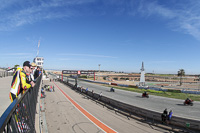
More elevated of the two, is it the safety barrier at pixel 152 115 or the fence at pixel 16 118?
the fence at pixel 16 118

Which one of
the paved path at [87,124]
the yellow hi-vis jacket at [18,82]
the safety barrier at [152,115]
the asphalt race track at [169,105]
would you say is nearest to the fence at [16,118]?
the yellow hi-vis jacket at [18,82]

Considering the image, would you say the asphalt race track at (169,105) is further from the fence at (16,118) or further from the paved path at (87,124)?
the fence at (16,118)

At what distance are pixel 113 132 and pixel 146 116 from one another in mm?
4820

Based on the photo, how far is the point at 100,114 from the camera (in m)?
16.6

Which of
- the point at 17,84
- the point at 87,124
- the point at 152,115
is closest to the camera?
the point at 17,84

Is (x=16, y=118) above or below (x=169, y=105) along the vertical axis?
above

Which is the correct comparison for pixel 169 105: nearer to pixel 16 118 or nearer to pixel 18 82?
pixel 18 82

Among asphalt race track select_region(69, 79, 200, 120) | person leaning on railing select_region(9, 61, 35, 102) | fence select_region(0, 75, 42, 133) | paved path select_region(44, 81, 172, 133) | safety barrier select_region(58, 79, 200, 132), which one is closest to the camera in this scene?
fence select_region(0, 75, 42, 133)

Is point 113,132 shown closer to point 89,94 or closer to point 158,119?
point 158,119

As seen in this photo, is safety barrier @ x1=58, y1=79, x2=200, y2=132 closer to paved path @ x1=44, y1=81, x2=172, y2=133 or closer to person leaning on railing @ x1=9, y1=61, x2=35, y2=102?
paved path @ x1=44, y1=81, x2=172, y2=133

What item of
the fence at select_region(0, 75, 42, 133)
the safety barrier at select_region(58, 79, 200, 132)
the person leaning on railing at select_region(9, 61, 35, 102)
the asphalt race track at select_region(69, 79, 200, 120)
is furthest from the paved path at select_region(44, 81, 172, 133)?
the fence at select_region(0, 75, 42, 133)

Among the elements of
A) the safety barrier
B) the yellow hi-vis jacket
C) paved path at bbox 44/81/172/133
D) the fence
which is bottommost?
paved path at bbox 44/81/172/133

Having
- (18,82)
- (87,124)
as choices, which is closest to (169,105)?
(87,124)

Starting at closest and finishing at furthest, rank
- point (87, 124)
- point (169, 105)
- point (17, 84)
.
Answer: point (17, 84) < point (87, 124) < point (169, 105)
